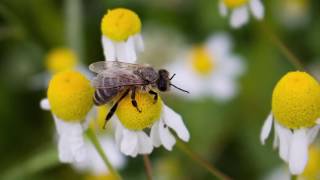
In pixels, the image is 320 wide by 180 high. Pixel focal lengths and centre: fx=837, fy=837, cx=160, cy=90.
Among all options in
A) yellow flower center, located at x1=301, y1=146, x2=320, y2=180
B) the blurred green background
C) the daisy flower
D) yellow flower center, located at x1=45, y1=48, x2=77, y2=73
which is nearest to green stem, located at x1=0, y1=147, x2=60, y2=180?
the blurred green background

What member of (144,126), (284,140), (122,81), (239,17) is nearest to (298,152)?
(284,140)

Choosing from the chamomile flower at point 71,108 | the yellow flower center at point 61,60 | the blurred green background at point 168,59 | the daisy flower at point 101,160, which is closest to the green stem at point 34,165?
the blurred green background at point 168,59

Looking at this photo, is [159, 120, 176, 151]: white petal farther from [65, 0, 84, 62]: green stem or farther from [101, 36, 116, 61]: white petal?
[65, 0, 84, 62]: green stem

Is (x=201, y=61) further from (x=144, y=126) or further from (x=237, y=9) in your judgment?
(x=144, y=126)

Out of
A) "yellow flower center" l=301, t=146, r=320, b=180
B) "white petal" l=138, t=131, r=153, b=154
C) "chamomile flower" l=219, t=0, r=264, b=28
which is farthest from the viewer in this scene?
"yellow flower center" l=301, t=146, r=320, b=180

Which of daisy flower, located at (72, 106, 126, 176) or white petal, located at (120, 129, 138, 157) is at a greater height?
white petal, located at (120, 129, 138, 157)

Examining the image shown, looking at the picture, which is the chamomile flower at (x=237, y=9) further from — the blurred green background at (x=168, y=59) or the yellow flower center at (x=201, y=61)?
the yellow flower center at (x=201, y=61)
